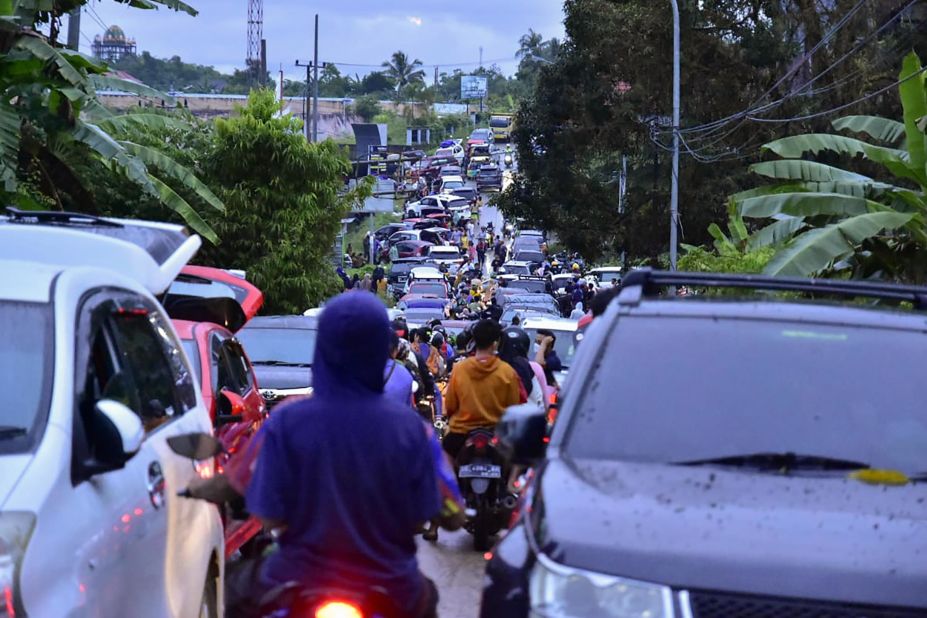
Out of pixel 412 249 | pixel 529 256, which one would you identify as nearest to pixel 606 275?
pixel 529 256

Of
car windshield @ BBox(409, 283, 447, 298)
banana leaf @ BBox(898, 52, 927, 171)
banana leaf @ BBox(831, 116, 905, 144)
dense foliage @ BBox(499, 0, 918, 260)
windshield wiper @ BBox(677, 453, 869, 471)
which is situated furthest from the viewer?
car windshield @ BBox(409, 283, 447, 298)

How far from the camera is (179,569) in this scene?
5.80 m

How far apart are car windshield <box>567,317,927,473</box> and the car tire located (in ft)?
7.51

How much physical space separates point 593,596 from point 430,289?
4032 centimetres

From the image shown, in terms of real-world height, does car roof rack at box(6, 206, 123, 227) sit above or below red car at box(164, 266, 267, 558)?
above

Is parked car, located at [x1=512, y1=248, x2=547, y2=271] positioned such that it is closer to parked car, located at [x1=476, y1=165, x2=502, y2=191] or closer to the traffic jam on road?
parked car, located at [x1=476, y1=165, x2=502, y2=191]

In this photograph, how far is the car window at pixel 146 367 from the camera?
19.2 ft

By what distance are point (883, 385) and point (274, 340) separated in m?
11.4

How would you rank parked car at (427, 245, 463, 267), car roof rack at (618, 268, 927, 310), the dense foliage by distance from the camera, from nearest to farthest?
car roof rack at (618, 268, 927, 310)
the dense foliage
parked car at (427, 245, 463, 267)

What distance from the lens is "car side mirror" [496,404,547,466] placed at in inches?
204

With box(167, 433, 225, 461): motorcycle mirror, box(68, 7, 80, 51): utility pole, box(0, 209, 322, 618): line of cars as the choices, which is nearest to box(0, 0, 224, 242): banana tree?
box(68, 7, 80, 51): utility pole

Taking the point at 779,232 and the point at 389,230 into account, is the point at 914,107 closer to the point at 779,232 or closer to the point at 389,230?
the point at 779,232

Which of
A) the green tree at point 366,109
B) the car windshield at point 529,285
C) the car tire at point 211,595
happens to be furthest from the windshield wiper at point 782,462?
the green tree at point 366,109

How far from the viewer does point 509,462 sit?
18.1 ft
